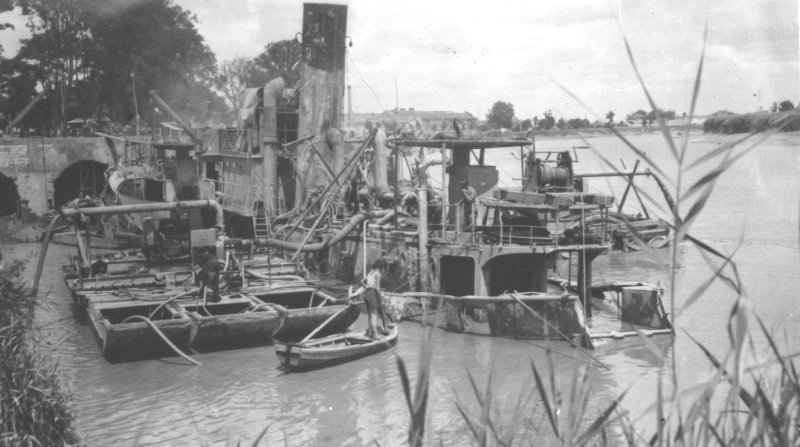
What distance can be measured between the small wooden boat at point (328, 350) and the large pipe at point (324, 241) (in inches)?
301

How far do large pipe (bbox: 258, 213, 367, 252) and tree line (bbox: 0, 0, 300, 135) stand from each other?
695 inches

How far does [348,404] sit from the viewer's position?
52.2 ft

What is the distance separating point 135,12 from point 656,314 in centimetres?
4329

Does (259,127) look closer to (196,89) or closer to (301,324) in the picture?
(301,324)

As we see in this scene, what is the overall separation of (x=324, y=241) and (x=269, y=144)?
24.6 ft

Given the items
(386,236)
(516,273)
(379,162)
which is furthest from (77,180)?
(516,273)

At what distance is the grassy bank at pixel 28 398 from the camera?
9047mm

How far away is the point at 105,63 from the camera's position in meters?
52.3

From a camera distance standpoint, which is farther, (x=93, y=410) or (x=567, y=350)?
(x=567, y=350)

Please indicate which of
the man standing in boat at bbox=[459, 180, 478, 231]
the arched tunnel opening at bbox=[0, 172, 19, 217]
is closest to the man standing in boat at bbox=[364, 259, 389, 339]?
the man standing in boat at bbox=[459, 180, 478, 231]

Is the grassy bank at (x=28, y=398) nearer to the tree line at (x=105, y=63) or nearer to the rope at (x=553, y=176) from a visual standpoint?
the rope at (x=553, y=176)

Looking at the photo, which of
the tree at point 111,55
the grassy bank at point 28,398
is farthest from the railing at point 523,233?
the tree at point 111,55

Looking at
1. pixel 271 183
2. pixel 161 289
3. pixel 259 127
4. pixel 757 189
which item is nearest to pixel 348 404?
pixel 161 289

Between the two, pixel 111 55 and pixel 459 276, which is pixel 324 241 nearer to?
pixel 459 276
